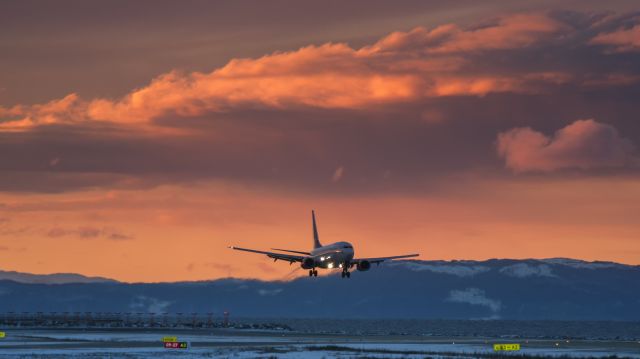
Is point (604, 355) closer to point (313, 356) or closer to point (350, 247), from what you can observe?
point (313, 356)

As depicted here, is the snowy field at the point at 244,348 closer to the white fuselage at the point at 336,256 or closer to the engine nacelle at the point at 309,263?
the white fuselage at the point at 336,256

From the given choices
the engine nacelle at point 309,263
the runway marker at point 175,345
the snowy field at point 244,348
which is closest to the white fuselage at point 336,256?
the engine nacelle at point 309,263

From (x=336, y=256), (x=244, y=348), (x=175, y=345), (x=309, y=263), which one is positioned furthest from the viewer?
(x=309, y=263)

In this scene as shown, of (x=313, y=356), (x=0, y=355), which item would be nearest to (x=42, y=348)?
(x=0, y=355)

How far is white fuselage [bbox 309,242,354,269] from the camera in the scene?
171 metres

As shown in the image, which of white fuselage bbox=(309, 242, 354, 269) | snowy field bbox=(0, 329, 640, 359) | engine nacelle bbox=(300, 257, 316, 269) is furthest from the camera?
engine nacelle bbox=(300, 257, 316, 269)

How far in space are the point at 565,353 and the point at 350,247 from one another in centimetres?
4742

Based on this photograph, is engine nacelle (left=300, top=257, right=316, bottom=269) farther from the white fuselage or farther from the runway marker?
the runway marker

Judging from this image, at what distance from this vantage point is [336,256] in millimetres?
171125

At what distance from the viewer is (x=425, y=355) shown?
407 ft

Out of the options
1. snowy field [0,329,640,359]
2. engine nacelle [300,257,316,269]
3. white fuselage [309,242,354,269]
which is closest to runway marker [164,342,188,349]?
snowy field [0,329,640,359]

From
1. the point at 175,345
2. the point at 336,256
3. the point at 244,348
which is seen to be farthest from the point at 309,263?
the point at 175,345

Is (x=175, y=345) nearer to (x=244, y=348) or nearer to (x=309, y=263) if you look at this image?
(x=244, y=348)

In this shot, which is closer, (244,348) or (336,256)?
(244,348)
